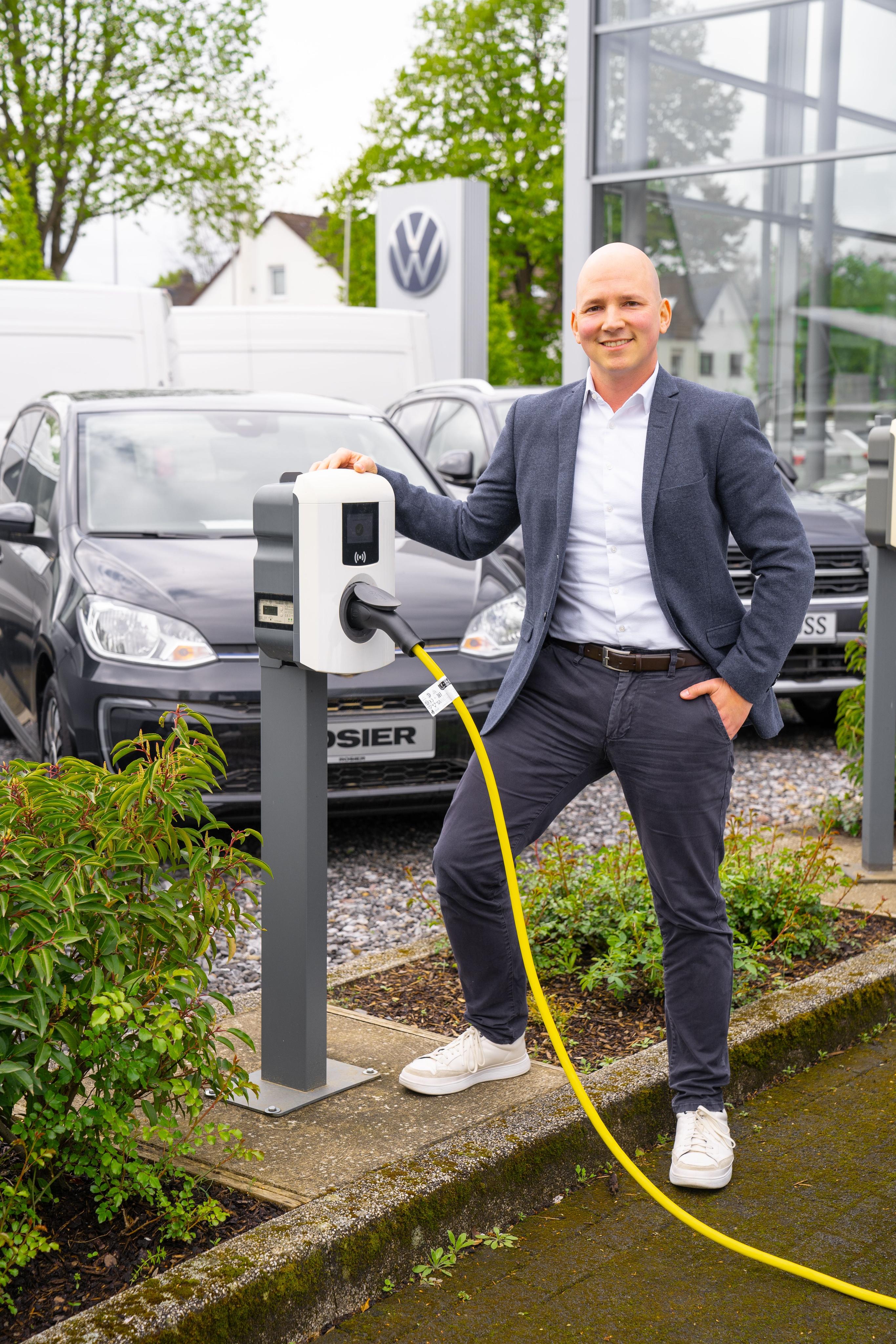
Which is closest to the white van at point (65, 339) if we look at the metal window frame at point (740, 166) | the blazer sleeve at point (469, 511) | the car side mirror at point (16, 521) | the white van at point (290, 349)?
the white van at point (290, 349)

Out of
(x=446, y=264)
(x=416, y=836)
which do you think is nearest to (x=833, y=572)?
(x=416, y=836)

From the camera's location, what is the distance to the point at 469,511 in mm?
3559

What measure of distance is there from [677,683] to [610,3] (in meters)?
A: 13.4

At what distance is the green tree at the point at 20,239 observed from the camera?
25328mm

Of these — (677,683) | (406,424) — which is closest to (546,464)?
(677,683)

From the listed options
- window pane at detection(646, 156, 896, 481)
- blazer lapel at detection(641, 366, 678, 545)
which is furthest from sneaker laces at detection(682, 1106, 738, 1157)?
window pane at detection(646, 156, 896, 481)

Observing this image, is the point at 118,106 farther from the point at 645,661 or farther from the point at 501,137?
the point at 645,661

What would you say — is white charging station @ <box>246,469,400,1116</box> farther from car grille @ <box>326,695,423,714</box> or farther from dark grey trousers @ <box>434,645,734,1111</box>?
car grille @ <box>326,695,423,714</box>

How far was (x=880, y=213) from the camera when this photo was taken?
13.8 m

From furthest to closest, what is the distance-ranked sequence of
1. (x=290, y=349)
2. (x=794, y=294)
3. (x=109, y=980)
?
(x=794, y=294), (x=290, y=349), (x=109, y=980)

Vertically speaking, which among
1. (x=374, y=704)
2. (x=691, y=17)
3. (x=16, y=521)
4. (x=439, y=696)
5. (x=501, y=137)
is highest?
(x=501, y=137)

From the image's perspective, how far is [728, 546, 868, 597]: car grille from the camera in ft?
26.4

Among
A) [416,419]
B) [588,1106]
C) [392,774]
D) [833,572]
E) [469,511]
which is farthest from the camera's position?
[416,419]

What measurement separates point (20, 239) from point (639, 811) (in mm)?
25022
